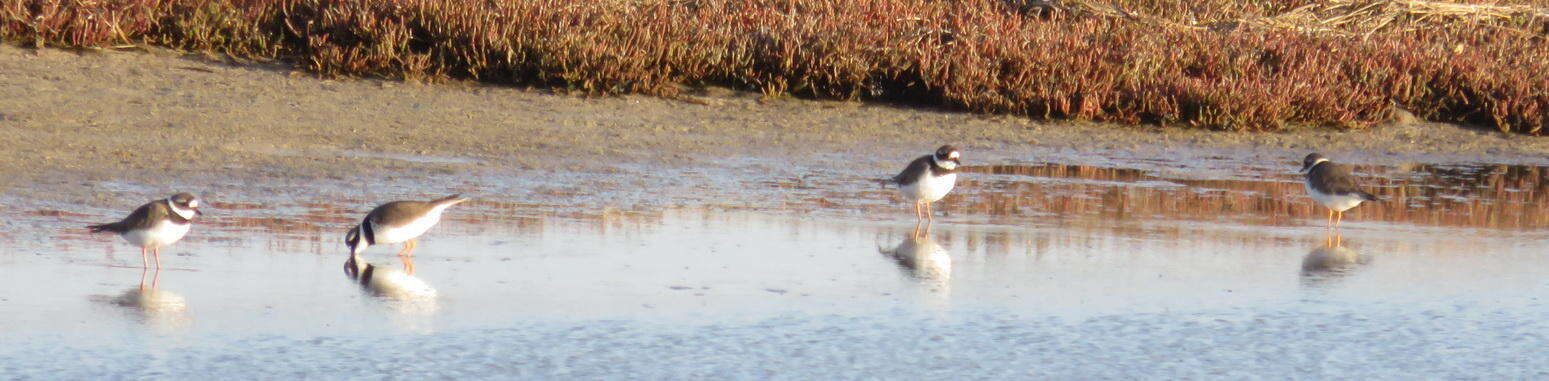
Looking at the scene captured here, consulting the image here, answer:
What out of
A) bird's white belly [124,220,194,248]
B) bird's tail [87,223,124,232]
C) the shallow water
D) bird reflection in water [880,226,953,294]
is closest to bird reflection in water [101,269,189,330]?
the shallow water

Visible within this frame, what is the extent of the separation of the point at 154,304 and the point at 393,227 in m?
1.23

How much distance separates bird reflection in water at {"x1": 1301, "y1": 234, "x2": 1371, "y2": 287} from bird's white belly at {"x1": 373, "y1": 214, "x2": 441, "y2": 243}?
357 centimetres

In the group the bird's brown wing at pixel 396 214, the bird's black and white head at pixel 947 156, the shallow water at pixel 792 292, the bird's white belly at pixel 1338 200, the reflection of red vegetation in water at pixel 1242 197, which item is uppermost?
the bird's black and white head at pixel 947 156

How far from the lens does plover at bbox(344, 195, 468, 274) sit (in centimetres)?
722

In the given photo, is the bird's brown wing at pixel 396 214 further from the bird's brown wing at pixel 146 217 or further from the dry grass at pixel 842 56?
the dry grass at pixel 842 56

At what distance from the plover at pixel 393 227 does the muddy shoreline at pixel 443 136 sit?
197 centimetres

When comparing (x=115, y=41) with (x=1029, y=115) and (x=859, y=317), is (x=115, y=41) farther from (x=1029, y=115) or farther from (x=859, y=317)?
(x=859, y=317)

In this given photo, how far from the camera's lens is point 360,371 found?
5.22 metres

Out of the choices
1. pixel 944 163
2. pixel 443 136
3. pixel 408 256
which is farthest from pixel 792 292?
pixel 443 136

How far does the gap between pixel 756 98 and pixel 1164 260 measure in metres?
6.46

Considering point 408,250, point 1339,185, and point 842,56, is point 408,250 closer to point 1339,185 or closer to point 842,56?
point 1339,185

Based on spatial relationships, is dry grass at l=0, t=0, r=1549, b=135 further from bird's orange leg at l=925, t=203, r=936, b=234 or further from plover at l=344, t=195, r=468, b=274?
plover at l=344, t=195, r=468, b=274

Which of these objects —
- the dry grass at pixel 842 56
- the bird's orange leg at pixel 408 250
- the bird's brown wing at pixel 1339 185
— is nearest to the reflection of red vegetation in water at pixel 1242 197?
the bird's brown wing at pixel 1339 185

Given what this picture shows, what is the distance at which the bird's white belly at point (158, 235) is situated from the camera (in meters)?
6.92
